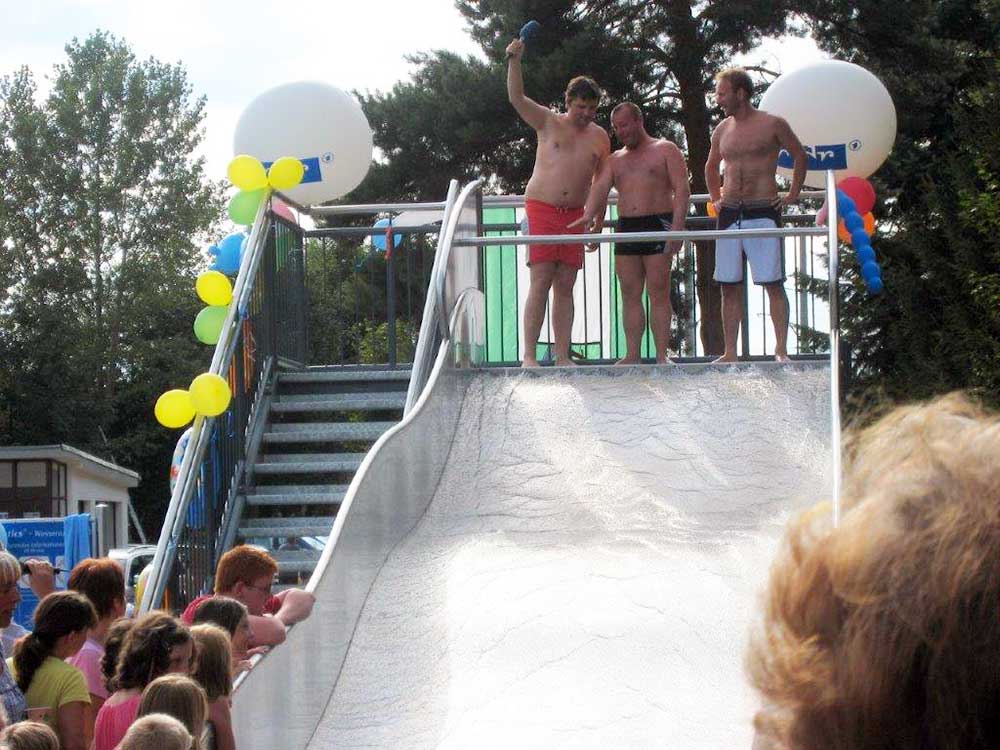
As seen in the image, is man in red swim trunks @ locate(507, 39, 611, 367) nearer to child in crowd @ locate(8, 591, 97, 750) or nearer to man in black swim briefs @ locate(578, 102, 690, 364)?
man in black swim briefs @ locate(578, 102, 690, 364)

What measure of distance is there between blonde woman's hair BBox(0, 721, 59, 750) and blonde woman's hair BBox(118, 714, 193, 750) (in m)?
0.26

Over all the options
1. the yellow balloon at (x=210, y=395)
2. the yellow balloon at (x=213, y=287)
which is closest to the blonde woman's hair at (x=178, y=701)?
the yellow balloon at (x=210, y=395)

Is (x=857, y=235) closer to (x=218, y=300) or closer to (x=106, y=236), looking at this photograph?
(x=218, y=300)

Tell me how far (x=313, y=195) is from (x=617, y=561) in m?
5.93

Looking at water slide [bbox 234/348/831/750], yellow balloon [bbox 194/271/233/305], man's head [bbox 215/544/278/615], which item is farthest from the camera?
yellow balloon [bbox 194/271/233/305]

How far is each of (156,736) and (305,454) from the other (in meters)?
7.21

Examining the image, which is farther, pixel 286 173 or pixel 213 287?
pixel 286 173

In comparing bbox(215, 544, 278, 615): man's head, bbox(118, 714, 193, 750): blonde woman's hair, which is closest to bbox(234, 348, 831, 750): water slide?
bbox(215, 544, 278, 615): man's head

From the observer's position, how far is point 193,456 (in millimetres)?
9164

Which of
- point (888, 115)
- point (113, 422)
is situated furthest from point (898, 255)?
point (113, 422)

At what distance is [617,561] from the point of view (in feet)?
25.5

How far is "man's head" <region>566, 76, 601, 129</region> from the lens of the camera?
10461mm

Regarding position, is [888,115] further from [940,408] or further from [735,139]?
[940,408]

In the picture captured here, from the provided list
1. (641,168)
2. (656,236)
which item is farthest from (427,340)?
(641,168)
